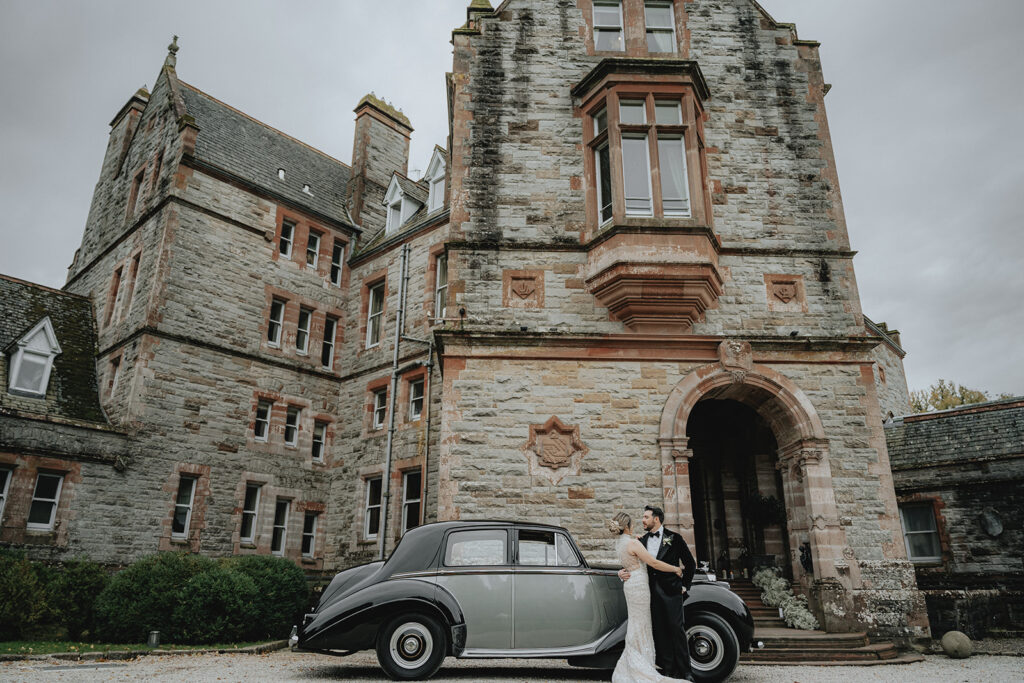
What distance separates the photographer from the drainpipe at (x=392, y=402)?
18020 mm

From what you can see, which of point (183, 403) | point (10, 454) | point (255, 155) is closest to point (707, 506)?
point (183, 403)

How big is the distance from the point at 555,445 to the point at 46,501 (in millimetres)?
12547

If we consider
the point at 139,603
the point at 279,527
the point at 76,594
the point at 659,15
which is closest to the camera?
the point at 139,603

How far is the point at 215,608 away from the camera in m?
12.5

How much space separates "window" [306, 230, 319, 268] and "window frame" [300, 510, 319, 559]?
7985mm

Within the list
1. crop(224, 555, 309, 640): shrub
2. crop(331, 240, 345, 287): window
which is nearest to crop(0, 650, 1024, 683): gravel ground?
crop(224, 555, 309, 640): shrub

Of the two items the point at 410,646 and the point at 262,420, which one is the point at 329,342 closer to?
the point at 262,420

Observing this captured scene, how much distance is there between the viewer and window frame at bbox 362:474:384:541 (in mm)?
18906

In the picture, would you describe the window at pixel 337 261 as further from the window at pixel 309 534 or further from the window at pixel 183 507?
the window at pixel 183 507

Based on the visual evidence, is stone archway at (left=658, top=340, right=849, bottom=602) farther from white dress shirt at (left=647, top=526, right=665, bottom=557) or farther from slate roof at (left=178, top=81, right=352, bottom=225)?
slate roof at (left=178, top=81, right=352, bottom=225)

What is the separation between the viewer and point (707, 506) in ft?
45.8

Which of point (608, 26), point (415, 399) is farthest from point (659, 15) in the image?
point (415, 399)

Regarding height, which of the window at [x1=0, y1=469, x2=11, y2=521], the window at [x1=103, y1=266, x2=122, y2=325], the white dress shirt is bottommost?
the white dress shirt

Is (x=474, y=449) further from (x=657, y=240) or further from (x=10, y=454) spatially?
(x=10, y=454)
